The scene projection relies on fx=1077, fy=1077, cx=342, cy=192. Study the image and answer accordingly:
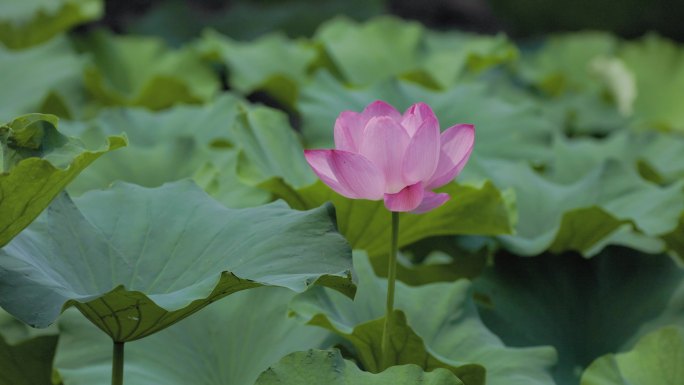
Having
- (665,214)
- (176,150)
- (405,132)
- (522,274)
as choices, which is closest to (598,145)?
(665,214)

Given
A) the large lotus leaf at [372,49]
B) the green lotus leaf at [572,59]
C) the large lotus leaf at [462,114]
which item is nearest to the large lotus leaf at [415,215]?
the large lotus leaf at [462,114]

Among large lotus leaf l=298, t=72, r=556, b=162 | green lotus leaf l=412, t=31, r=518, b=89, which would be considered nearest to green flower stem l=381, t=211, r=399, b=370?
large lotus leaf l=298, t=72, r=556, b=162

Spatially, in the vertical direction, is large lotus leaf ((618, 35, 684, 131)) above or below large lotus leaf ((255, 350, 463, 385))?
below

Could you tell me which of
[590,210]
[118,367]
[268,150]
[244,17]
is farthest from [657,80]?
[118,367]

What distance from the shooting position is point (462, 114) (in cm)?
199

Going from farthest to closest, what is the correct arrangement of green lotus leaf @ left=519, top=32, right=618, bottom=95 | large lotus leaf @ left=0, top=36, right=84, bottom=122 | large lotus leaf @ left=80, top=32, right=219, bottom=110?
green lotus leaf @ left=519, top=32, right=618, bottom=95, large lotus leaf @ left=80, top=32, right=219, bottom=110, large lotus leaf @ left=0, top=36, right=84, bottom=122

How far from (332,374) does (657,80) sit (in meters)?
2.19

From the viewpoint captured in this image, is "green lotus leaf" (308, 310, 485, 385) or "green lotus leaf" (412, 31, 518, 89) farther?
"green lotus leaf" (412, 31, 518, 89)

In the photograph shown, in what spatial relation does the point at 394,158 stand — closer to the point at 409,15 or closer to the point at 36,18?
the point at 36,18

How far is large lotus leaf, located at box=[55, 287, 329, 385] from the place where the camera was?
1.17 metres

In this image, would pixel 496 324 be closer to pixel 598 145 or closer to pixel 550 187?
pixel 550 187

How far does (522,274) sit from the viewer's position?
1481 millimetres

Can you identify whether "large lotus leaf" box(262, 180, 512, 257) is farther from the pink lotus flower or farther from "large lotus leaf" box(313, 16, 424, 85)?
"large lotus leaf" box(313, 16, 424, 85)

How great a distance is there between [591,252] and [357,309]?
436mm
